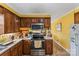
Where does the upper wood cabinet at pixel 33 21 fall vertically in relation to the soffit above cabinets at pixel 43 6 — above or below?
below

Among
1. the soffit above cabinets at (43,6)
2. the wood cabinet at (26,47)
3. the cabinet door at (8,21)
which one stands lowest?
the wood cabinet at (26,47)

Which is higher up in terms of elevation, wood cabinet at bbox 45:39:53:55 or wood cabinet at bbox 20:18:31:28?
wood cabinet at bbox 20:18:31:28

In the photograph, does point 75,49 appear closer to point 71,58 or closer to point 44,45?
point 44,45

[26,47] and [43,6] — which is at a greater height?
[43,6]

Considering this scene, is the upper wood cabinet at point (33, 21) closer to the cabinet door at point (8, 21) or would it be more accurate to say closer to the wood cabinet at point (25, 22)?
the wood cabinet at point (25, 22)

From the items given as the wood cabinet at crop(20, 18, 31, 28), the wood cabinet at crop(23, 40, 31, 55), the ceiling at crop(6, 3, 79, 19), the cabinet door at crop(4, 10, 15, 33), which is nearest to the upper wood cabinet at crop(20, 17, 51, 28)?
the wood cabinet at crop(20, 18, 31, 28)

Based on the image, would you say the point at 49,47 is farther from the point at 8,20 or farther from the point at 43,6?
the point at 8,20

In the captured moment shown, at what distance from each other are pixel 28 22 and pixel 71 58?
20.2 ft

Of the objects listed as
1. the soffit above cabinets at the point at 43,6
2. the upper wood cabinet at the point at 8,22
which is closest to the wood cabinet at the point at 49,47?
the soffit above cabinets at the point at 43,6

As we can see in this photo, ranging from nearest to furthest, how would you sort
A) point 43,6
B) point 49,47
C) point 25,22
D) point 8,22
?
point 8,22 → point 43,6 → point 49,47 → point 25,22

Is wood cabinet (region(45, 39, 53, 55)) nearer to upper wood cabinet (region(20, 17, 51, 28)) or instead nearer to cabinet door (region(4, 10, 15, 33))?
upper wood cabinet (region(20, 17, 51, 28))

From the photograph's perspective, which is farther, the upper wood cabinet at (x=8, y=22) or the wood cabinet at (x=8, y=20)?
the upper wood cabinet at (x=8, y=22)

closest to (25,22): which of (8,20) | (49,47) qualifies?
(49,47)

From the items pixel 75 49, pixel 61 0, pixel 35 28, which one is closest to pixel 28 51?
pixel 35 28
